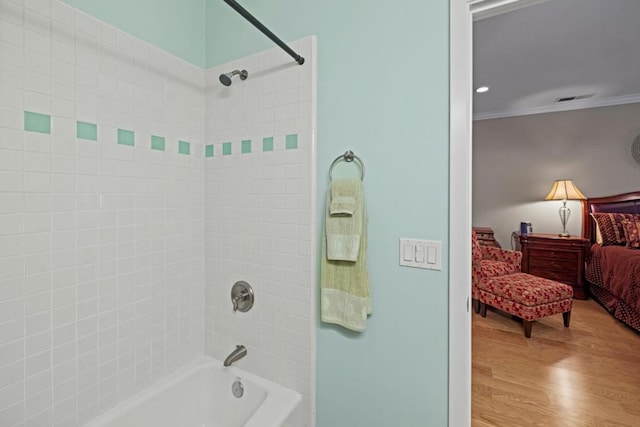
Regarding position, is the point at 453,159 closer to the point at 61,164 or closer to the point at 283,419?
Answer: the point at 283,419

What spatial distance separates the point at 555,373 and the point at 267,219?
2470 mm

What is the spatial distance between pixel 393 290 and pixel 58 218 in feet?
4.19

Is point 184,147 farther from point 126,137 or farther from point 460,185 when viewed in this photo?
point 460,185

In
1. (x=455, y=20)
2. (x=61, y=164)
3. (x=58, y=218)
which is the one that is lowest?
(x=58, y=218)

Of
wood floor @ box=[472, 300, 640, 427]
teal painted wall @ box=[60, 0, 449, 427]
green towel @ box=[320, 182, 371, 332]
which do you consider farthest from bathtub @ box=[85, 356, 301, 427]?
wood floor @ box=[472, 300, 640, 427]

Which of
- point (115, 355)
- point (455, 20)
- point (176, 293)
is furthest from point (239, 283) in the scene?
point (455, 20)

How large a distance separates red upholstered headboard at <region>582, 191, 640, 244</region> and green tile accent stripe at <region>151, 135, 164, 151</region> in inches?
198

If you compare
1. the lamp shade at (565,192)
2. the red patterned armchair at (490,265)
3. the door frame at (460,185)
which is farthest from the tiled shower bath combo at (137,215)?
the lamp shade at (565,192)

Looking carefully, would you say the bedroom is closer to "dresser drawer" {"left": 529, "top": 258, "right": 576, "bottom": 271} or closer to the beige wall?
the beige wall

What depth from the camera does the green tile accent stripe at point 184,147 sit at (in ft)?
4.90

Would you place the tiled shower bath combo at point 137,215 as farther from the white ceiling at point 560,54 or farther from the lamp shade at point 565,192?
the lamp shade at point 565,192

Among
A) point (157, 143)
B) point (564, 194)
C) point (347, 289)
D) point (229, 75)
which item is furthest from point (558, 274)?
point (157, 143)

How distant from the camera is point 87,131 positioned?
3.73 feet

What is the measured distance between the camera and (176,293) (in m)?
1.49
